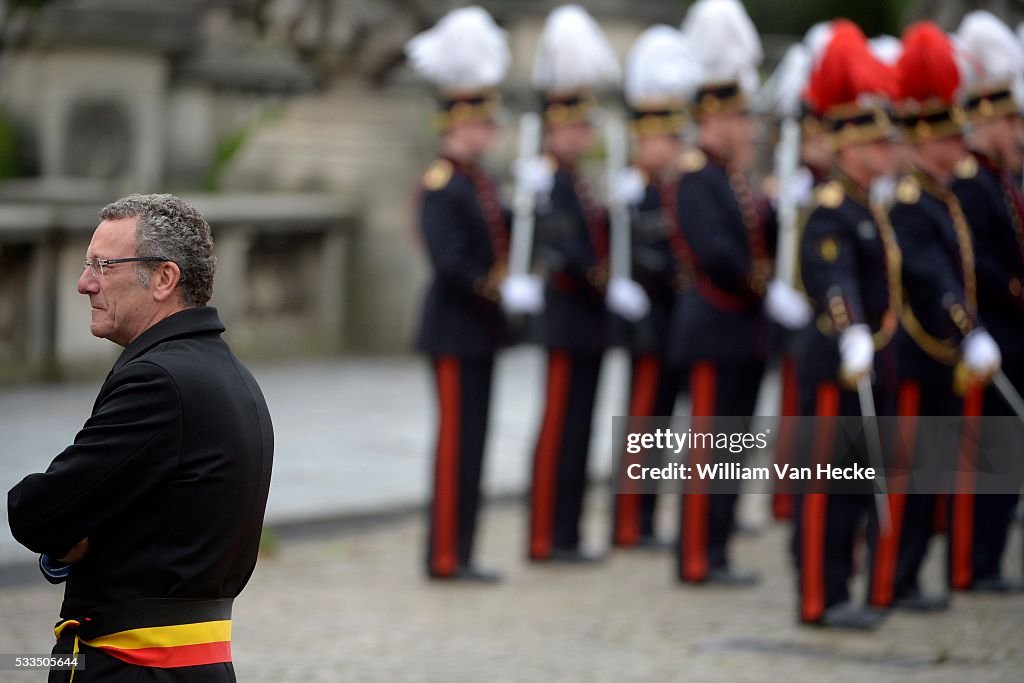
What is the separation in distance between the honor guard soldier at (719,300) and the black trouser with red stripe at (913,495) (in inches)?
33.1

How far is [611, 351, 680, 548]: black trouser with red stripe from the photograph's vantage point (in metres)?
9.66

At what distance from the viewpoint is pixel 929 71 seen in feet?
26.6

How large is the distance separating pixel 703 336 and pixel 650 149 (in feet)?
4.61

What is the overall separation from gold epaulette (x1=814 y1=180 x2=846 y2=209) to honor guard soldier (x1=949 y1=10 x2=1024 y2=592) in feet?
3.66

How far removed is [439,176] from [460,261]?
412mm

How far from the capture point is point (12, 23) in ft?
52.3

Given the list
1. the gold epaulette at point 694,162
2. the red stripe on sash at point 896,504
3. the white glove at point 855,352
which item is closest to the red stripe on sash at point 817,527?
the white glove at point 855,352

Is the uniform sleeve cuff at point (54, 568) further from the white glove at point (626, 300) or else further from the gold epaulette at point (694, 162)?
the white glove at point (626, 300)

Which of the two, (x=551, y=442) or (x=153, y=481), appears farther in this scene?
(x=551, y=442)

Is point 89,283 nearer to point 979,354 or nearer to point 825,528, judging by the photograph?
point 825,528

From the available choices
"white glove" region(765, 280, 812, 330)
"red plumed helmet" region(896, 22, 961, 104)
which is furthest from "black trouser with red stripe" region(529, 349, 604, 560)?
"red plumed helmet" region(896, 22, 961, 104)

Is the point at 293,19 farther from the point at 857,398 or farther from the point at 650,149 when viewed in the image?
the point at 857,398

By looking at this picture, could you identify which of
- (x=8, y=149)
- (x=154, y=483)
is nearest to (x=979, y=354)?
(x=154, y=483)

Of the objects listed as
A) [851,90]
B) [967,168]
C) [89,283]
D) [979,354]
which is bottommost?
[89,283]
